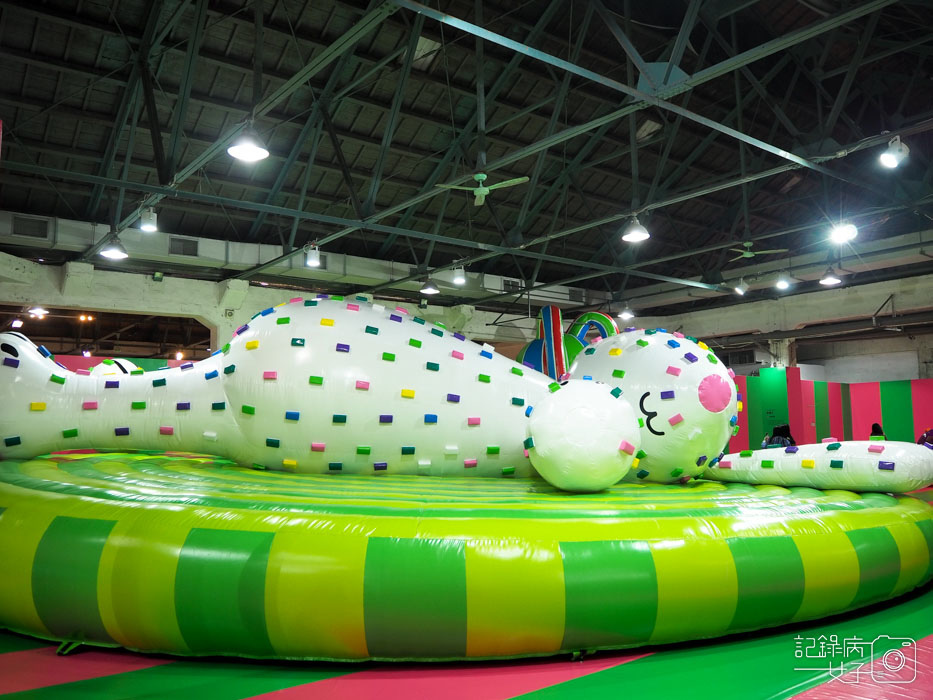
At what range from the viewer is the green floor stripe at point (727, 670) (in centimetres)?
148

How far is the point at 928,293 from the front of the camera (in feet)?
37.2

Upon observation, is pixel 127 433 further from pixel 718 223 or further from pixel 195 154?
pixel 718 223

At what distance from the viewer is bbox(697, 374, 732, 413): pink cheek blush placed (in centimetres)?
282

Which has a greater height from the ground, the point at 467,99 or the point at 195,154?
the point at 467,99

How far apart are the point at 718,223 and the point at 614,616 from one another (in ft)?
37.6

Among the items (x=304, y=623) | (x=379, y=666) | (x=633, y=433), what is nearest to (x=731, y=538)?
(x=633, y=433)

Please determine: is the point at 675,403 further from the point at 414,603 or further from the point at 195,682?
the point at 195,682

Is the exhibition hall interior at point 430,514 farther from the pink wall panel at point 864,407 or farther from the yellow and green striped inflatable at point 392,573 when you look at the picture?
the pink wall panel at point 864,407

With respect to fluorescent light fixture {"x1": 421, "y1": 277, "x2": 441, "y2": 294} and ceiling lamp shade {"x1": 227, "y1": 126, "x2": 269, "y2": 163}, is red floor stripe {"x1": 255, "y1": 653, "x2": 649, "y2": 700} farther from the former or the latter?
fluorescent light fixture {"x1": 421, "y1": 277, "x2": 441, "y2": 294}

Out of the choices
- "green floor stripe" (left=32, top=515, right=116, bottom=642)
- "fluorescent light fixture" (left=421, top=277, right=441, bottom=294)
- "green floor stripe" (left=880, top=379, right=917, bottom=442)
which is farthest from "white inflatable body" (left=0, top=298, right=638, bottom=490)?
"green floor stripe" (left=880, top=379, right=917, bottom=442)

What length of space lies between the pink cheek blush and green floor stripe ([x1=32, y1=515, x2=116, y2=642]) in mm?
2342

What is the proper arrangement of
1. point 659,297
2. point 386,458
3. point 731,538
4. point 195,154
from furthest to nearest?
point 659,297 → point 195,154 → point 386,458 → point 731,538

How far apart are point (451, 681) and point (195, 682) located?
2.06 ft

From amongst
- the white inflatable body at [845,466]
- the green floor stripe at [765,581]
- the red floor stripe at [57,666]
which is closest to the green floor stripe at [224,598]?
the red floor stripe at [57,666]
